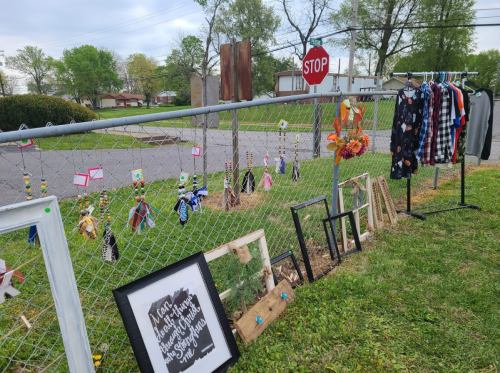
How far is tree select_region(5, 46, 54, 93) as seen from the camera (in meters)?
52.0

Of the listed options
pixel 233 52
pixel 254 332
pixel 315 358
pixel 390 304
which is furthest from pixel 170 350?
pixel 233 52

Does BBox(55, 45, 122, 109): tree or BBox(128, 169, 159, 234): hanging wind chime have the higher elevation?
BBox(55, 45, 122, 109): tree

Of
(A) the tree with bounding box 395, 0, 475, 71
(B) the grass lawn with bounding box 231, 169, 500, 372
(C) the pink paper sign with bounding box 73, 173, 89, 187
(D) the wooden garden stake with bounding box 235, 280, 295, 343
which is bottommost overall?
(B) the grass lawn with bounding box 231, 169, 500, 372

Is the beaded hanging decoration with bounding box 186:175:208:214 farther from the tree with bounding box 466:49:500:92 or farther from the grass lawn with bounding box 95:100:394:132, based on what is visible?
the tree with bounding box 466:49:500:92

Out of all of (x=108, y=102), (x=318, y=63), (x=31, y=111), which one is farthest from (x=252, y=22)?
(x=108, y=102)

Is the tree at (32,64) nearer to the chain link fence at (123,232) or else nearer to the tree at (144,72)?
the tree at (144,72)

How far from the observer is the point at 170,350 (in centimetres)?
172

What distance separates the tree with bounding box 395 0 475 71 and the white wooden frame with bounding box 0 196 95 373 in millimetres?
30200

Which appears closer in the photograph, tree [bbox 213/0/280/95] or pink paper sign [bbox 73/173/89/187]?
Result: pink paper sign [bbox 73/173/89/187]

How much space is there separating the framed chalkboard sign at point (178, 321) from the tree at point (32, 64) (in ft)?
208

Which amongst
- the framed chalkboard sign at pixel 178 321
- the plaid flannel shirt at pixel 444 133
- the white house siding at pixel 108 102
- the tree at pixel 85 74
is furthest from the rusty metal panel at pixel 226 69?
the white house siding at pixel 108 102

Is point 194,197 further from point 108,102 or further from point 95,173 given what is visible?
point 108,102

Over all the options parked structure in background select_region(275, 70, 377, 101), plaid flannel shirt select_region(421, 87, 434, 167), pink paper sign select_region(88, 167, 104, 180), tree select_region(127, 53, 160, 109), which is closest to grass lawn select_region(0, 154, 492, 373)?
pink paper sign select_region(88, 167, 104, 180)

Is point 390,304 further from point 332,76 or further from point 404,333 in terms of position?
point 332,76
